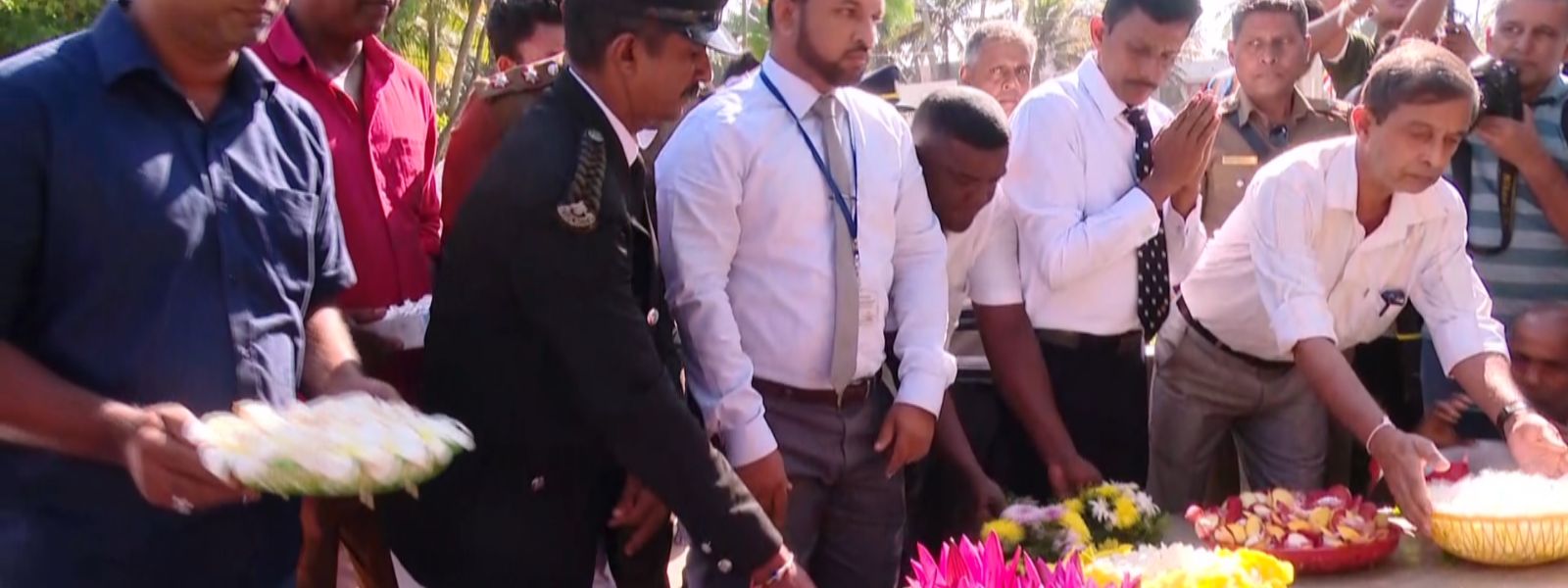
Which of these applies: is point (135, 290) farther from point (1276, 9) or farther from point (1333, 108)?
point (1333, 108)

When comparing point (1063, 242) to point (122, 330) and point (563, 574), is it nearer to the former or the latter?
point (563, 574)

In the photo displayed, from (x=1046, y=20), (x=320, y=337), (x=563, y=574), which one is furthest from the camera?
(x=1046, y=20)

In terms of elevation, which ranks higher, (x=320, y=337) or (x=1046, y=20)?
(x=320, y=337)

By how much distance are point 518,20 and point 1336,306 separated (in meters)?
2.32

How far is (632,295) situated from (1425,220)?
2069 millimetres

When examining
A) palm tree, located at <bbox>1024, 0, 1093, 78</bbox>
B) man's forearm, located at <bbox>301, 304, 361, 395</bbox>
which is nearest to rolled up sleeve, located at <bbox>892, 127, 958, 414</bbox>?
man's forearm, located at <bbox>301, 304, 361, 395</bbox>

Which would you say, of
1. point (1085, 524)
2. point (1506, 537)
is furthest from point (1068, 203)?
point (1506, 537)

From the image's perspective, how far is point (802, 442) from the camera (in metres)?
2.82

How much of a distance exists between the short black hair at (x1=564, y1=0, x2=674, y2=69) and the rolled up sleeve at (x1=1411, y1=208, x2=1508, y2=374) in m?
2.07

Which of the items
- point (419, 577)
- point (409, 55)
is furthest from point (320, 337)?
point (409, 55)

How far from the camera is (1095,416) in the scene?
11.7 feet

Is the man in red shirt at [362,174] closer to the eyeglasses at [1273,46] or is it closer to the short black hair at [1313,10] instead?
the eyeglasses at [1273,46]

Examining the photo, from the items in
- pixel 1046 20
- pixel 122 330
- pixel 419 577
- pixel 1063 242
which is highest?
pixel 122 330

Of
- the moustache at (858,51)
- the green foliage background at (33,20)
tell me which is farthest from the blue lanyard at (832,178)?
the green foliage background at (33,20)
